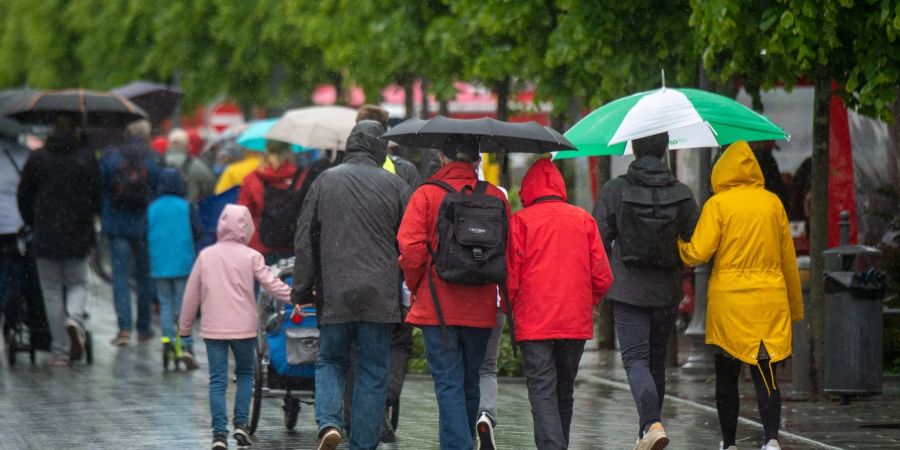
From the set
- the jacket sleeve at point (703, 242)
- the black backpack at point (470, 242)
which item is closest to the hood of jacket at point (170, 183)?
the jacket sleeve at point (703, 242)

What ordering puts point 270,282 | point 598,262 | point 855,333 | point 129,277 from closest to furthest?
point 598,262 < point 270,282 < point 855,333 < point 129,277

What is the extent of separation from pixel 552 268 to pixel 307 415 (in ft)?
11.4

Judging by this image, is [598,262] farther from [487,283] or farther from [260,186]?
[260,186]

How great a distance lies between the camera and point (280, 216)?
12766 millimetres

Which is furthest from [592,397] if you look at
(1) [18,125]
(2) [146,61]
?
(2) [146,61]

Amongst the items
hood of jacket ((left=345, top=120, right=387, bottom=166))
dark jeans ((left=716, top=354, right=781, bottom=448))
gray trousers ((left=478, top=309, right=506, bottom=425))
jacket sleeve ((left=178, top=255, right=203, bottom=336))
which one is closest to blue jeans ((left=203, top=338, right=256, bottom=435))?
jacket sleeve ((left=178, top=255, right=203, bottom=336))

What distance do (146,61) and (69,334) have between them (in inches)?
692

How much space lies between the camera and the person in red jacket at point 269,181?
13289 mm

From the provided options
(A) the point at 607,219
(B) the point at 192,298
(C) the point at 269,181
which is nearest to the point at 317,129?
(C) the point at 269,181

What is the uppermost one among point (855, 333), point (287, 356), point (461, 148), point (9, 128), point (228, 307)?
point (9, 128)

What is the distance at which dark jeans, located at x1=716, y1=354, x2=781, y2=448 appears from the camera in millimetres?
9688

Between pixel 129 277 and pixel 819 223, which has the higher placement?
pixel 819 223

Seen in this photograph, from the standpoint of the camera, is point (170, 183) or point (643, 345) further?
point (170, 183)

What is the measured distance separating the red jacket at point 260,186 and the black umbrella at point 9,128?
3214 mm
